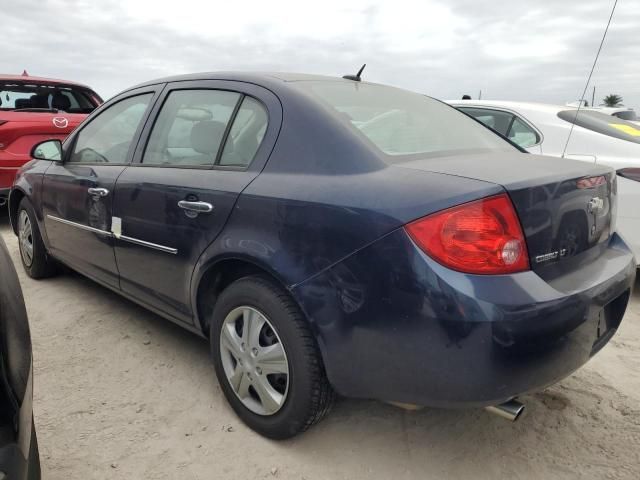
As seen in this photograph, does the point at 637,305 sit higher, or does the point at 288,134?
the point at 288,134

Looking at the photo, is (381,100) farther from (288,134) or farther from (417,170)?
(417,170)

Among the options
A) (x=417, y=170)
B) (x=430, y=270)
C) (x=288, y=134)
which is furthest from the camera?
(x=288, y=134)

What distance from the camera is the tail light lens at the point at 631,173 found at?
11.9 ft

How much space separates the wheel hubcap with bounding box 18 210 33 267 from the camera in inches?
159

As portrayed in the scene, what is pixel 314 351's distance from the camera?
6.30ft

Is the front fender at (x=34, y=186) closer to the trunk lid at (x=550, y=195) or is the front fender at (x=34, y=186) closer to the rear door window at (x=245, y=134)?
the rear door window at (x=245, y=134)

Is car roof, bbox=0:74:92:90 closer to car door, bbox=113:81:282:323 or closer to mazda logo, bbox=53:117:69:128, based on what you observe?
mazda logo, bbox=53:117:69:128

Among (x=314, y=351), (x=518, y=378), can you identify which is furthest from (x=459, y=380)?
(x=314, y=351)

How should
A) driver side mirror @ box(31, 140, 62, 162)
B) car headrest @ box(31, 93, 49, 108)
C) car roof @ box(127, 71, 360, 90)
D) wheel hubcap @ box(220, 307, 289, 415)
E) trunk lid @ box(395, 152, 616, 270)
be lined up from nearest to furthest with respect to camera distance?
trunk lid @ box(395, 152, 616, 270)
wheel hubcap @ box(220, 307, 289, 415)
car roof @ box(127, 71, 360, 90)
driver side mirror @ box(31, 140, 62, 162)
car headrest @ box(31, 93, 49, 108)

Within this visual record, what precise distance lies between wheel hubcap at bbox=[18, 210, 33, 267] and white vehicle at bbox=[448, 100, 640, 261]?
3794mm

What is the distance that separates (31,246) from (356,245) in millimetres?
3289

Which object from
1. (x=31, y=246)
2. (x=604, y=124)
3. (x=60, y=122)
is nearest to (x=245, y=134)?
(x=31, y=246)

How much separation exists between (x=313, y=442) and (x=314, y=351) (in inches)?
20.0

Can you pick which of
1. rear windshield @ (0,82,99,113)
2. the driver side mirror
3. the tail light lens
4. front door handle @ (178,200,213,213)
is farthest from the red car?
the tail light lens
